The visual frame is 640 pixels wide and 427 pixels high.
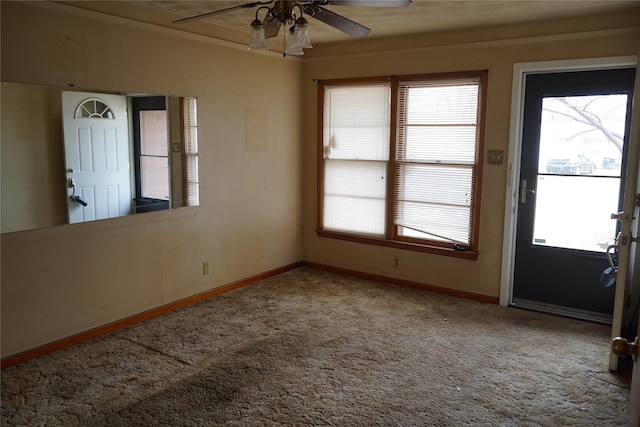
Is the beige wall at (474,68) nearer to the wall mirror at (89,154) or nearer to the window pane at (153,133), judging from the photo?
the wall mirror at (89,154)

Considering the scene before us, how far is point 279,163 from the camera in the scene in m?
5.25

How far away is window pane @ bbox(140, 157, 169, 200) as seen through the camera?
3.84 metres

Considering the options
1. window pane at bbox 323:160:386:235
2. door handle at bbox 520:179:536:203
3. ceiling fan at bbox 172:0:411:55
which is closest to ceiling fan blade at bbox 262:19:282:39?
ceiling fan at bbox 172:0:411:55

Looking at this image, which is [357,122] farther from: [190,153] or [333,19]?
[333,19]

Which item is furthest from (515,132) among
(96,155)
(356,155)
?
(96,155)

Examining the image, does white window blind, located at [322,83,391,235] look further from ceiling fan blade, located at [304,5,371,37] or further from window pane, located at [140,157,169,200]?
ceiling fan blade, located at [304,5,371,37]

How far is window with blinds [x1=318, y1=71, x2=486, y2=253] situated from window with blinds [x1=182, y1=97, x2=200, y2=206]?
158cm

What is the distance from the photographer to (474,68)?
4.37 m

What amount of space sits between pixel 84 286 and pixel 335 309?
6.63 feet

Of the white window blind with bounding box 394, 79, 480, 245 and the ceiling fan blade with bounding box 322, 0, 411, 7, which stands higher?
the ceiling fan blade with bounding box 322, 0, 411, 7

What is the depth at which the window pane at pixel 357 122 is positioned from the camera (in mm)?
4969

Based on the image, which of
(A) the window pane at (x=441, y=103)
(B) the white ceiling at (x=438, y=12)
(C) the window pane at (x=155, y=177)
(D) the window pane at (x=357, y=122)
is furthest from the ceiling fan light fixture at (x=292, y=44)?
(D) the window pane at (x=357, y=122)

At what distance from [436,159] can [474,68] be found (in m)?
0.88

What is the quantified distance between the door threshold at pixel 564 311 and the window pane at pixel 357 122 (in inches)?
74.3
